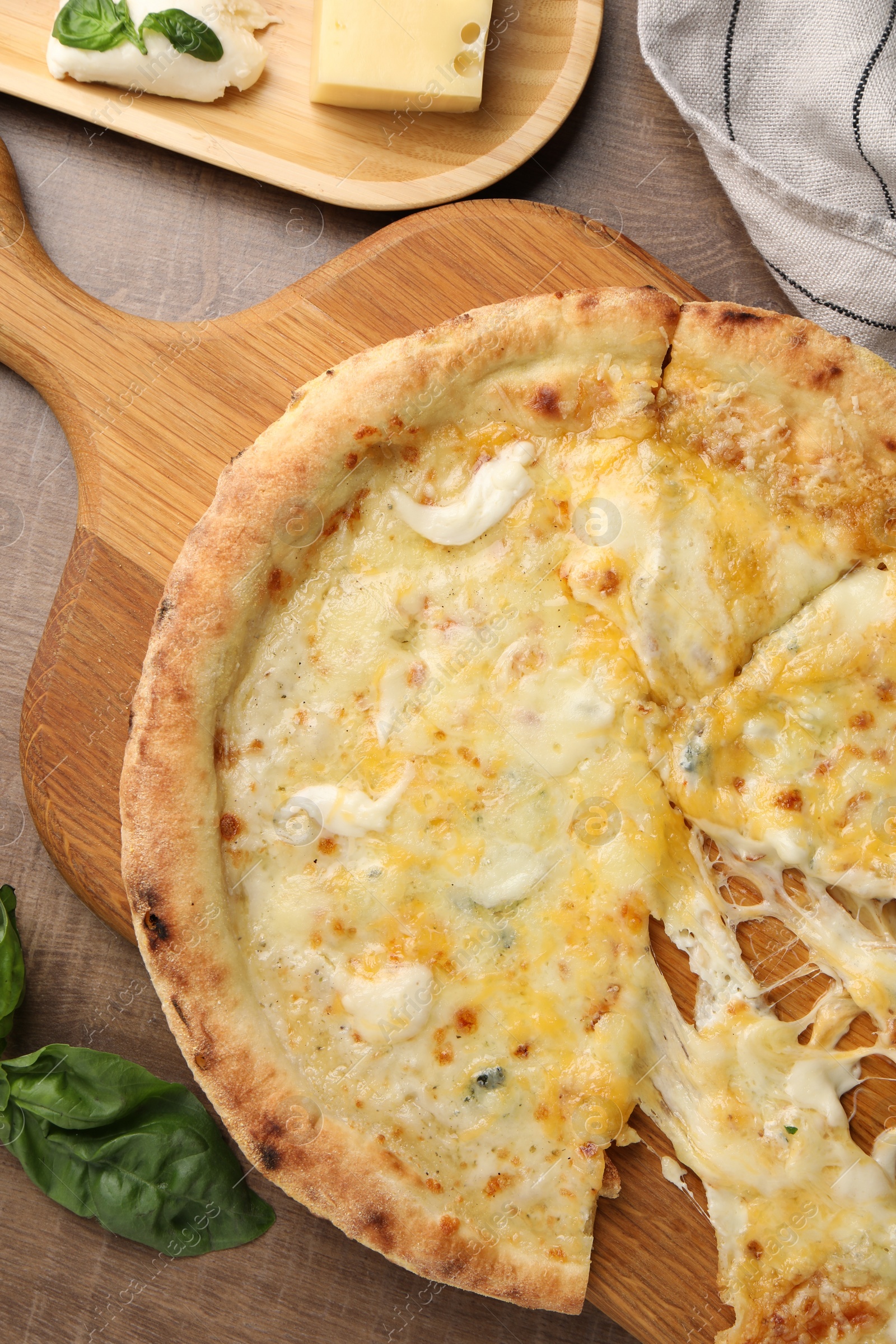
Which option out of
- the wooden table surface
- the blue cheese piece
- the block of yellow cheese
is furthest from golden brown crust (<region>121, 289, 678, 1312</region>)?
the blue cheese piece

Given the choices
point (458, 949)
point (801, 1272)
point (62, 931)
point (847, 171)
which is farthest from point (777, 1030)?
point (847, 171)

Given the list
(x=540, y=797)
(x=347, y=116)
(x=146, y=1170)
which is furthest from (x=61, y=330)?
(x=146, y=1170)

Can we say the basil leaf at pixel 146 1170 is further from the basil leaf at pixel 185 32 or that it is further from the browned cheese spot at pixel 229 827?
the basil leaf at pixel 185 32

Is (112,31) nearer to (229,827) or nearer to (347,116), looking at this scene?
(347,116)

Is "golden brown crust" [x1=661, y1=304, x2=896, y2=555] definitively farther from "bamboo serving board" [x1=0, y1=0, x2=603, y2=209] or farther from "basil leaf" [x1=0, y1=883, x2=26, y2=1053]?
"basil leaf" [x1=0, y1=883, x2=26, y2=1053]

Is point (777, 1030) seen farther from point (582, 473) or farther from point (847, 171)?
point (847, 171)

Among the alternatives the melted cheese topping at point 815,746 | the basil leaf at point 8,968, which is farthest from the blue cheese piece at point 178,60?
the basil leaf at point 8,968

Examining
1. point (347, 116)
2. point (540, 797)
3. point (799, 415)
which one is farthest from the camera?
point (347, 116)
